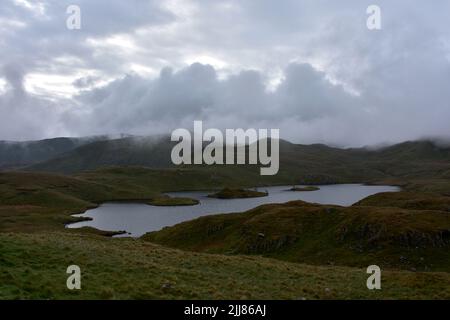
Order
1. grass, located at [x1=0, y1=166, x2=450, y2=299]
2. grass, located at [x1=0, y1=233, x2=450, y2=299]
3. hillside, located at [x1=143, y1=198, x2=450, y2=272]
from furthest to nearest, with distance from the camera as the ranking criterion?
hillside, located at [x1=143, y1=198, x2=450, y2=272] < grass, located at [x1=0, y1=166, x2=450, y2=299] < grass, located at [x1=0, y1=233, x2=450, y2=299]

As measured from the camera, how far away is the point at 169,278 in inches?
1115

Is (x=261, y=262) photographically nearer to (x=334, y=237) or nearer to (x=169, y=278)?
(x=169, y=278)

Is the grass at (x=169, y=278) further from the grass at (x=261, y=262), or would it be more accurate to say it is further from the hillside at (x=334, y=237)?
the hillside at (x=334, y=237)

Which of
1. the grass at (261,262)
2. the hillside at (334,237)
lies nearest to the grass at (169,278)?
the grass at (261,262)

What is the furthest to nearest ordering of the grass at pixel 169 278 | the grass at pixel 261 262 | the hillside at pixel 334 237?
the hillside at pixel 334 237
the grass at pixel 261 262
the grass at pixel 169 278

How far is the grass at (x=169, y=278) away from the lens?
78.3 feet

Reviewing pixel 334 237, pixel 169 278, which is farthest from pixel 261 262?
pixel 334 237

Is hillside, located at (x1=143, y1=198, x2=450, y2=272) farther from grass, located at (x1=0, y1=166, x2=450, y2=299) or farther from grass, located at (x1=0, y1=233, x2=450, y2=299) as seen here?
grass, located at (x1=0, y1=233, x2=450, y2=299)

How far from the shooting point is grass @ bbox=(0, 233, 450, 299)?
2386cm

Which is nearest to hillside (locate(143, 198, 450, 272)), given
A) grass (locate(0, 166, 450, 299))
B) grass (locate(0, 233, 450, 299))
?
grass (locate(0, 166, 450, 299))
